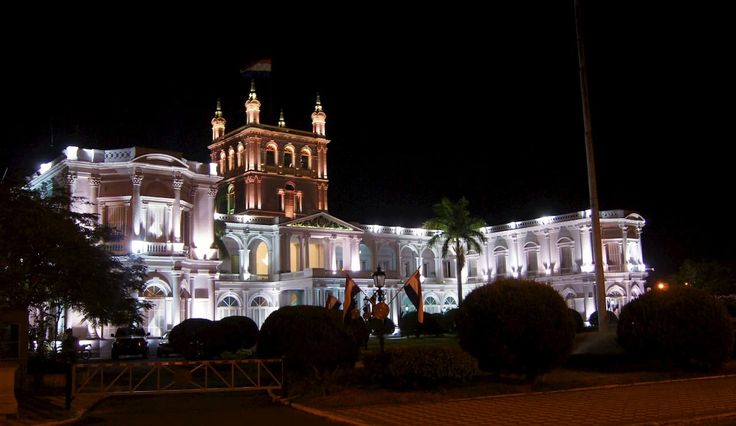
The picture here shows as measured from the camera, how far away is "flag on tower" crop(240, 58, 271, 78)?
70625 mm

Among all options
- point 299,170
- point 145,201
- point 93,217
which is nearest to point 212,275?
point 145,201

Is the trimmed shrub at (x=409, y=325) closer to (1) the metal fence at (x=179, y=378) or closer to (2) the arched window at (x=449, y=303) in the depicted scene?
(2) the arched window at (x=449, y=303)

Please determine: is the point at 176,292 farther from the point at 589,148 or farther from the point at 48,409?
the point at 48,409

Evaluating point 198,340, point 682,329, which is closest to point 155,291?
point 198,340

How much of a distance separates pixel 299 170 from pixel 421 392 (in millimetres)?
61858

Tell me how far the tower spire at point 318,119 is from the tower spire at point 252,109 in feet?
22.2

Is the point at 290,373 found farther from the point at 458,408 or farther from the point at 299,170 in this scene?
the point at 299,170

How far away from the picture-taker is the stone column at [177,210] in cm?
5072

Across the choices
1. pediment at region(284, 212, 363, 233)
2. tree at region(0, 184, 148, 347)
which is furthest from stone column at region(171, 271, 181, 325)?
pediment at region(284, 212, 363, 233)

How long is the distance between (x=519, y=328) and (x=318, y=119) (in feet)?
214

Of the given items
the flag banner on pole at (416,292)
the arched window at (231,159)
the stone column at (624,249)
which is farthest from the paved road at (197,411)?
the stone column at (624,249)

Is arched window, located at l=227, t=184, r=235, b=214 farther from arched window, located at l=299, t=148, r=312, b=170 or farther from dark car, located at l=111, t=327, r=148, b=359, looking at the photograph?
dark car, located at l=111, t=327, r=148, b=359

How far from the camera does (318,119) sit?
271 ft

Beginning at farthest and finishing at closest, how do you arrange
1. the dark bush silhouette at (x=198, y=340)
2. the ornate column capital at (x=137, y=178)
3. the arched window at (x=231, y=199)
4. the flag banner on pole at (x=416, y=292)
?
the arched window at (x=231, y=199), the ornate column capital at (x=137, y=178), the dark bush silhouette at (x=198, y=340), the flag banner on pole at (x=416, y=292)
